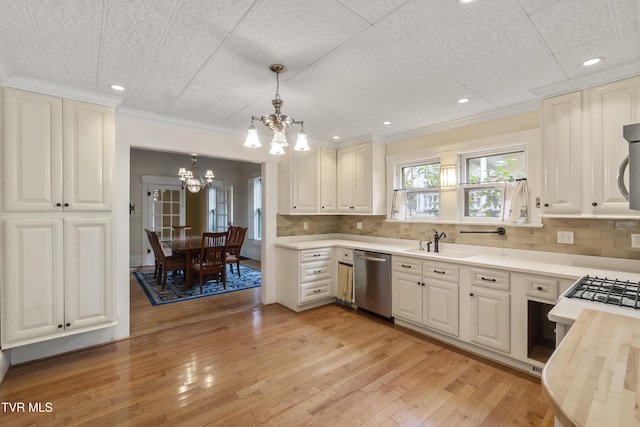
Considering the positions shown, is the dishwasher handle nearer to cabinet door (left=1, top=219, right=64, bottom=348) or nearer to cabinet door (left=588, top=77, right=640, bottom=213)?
cabinet door (left=588, top=77, right=640, bottom=213)

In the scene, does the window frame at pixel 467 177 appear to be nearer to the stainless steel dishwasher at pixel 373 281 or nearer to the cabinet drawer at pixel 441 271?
the cabinet drawer at pixel 441 271

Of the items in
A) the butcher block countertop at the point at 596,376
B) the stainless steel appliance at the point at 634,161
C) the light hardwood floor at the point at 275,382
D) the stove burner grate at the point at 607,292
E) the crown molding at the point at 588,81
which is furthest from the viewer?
the crown molding at the point at 588,81

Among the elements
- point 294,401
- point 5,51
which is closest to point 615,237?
point 294,401

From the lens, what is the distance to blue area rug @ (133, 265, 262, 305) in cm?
446

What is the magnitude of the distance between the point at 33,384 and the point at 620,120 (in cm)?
477

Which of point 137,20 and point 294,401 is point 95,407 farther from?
point 137,20

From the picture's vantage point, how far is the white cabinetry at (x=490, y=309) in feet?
8.20

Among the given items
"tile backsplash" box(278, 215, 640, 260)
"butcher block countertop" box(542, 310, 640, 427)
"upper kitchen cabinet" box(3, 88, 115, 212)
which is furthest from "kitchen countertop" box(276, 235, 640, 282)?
"upper kitchen cabinet" box(3, 88, 115, 212)

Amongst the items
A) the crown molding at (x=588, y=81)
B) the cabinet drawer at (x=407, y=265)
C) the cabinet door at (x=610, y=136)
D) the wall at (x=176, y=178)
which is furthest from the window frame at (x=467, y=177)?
the wall at (x=176, y=178)

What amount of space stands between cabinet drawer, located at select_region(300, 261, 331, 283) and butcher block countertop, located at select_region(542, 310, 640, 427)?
9.66ft

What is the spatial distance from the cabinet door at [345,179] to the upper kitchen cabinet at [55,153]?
2858 mm

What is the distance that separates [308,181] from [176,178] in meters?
4.39

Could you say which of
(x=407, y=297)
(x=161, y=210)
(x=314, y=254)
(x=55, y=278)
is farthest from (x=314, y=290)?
(x=161, y=210)

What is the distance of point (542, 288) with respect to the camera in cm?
230
